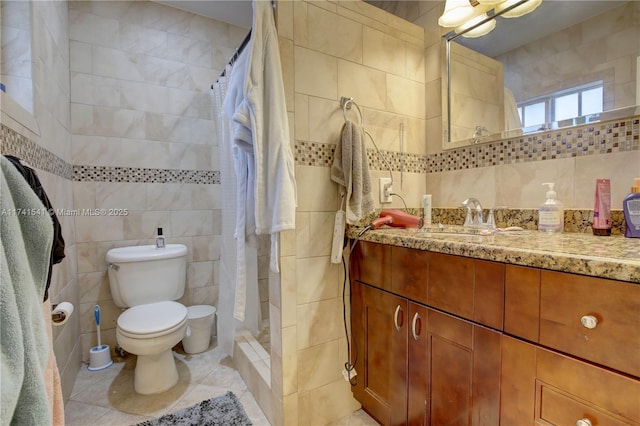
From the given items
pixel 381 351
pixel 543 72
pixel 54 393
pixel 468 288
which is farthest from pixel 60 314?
pixel 543 72

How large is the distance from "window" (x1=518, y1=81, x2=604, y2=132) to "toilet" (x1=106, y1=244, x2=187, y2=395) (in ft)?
6.57

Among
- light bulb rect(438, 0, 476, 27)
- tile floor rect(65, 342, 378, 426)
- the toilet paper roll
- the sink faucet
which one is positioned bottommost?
tile floor rect(65, 342, 378, 426)

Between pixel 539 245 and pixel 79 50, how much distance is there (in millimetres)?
2710

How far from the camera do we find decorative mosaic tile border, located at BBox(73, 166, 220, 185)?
77.4 inches

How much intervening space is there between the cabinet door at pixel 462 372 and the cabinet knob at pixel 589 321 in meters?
0.22

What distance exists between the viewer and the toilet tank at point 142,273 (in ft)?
6.13

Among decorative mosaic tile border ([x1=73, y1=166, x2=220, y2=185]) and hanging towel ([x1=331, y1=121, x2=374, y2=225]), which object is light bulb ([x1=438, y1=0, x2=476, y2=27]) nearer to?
hanging towel ([x1=331, y1=121, x2=374, y2=225])

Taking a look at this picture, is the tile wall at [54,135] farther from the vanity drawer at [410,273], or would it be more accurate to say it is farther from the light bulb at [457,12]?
the light bulb at [457,12]

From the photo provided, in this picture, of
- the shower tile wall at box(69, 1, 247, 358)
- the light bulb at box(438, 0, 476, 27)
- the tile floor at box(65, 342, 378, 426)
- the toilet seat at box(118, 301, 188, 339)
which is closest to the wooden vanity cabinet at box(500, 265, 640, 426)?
the tile floor at box(65, 342, 378, 426)

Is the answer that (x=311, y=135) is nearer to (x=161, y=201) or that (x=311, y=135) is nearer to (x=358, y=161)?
(x=358, y=161)

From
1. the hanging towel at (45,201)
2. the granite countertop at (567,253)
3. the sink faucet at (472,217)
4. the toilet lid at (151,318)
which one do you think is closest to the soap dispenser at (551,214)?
the granite countertop at (567,253)

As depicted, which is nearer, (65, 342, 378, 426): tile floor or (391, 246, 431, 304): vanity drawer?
(391, 246, 431, 304): vanity drawer

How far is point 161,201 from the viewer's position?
2.19 meters

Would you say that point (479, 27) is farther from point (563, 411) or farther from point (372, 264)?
point (563, 411)
